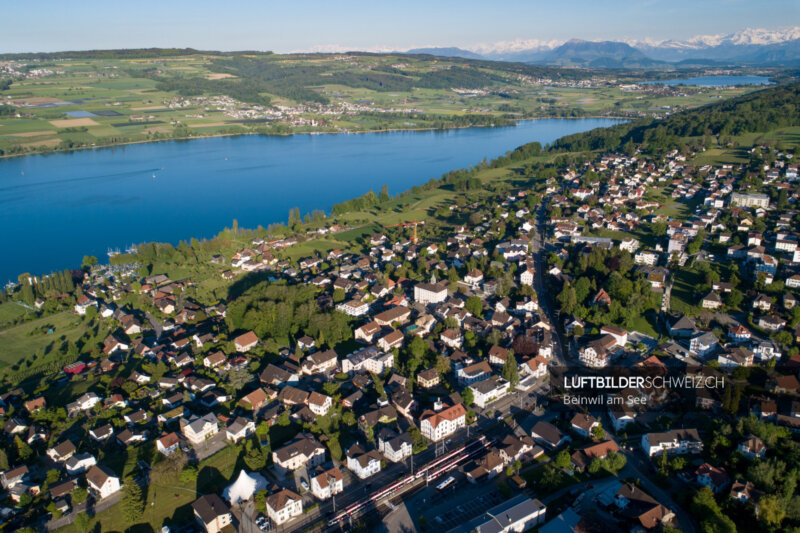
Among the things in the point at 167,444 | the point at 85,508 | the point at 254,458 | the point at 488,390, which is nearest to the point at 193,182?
the point at 167,444

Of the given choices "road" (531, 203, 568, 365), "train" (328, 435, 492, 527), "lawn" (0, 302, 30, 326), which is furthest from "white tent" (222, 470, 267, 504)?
"lawn" (0, 302, 30, 326)

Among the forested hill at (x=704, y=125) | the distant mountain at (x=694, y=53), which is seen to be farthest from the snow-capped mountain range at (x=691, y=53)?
the forested hill at (x=704, y=125)

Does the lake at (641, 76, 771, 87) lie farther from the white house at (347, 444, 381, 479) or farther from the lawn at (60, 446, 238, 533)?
the lawn at (60, 446, 238, 533)

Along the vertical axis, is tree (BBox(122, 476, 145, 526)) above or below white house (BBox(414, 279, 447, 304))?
below

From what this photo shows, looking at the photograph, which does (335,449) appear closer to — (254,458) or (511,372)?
(254,458)

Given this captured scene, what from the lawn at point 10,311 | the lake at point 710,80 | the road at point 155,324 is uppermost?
the lake at point 710,80

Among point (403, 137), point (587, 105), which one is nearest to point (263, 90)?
point (403, 137)

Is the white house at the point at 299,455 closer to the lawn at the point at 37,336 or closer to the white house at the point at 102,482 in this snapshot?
the white house at the point at 102,482
